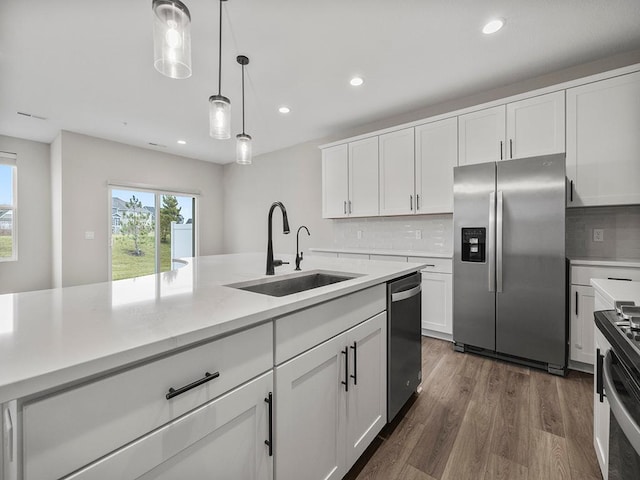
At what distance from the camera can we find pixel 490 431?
1.72m

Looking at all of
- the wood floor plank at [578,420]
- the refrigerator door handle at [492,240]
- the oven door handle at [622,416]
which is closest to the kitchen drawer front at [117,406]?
the oven door handle at [622,416]

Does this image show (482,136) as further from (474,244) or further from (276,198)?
(276,198)

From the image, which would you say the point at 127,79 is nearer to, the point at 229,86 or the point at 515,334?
the point at 229,86

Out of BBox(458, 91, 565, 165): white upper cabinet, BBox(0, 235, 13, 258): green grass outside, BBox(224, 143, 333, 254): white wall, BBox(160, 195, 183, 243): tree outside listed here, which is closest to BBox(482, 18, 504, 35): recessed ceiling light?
BBox(458, 91, 565, 165): white upper cabinet

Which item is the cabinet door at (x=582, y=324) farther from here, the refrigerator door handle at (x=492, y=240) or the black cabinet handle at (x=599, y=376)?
the black cabinet handle at (x=599, y=376)

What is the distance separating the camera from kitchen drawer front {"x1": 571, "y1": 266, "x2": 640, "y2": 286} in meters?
2.18

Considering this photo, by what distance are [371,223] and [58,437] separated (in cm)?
393

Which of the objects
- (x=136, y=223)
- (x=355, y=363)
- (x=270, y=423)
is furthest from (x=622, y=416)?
(x=136, y=223)

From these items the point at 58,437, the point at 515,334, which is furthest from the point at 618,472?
the point at 515,334

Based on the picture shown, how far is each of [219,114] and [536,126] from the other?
2781 millimetres

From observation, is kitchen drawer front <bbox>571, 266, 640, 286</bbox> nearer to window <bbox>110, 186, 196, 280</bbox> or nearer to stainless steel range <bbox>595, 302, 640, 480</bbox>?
stainless steel range <bbox>595, 302, 640, 480</bbox>

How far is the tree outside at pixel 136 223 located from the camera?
5.12 meters

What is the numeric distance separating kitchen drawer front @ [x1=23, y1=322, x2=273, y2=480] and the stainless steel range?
1.04 m

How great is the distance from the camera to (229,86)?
302cm
